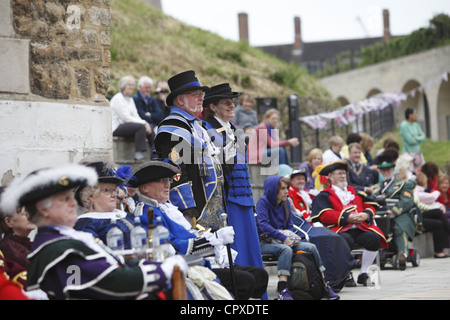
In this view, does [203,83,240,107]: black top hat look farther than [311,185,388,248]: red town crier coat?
No

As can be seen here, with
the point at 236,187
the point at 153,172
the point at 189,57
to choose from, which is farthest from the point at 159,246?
the point at 189,57

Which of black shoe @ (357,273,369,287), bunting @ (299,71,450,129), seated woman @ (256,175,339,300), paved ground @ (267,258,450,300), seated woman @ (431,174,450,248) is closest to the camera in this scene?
paved ground @ (267,258,450,300)

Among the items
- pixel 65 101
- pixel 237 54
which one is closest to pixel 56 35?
pixel 65 101

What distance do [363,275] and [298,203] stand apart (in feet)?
4.66

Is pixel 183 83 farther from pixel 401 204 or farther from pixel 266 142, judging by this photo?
pixel 401 204

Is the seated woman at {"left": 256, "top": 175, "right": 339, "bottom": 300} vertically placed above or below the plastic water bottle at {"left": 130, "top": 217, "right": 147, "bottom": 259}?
below

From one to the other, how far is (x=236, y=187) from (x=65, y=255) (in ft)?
9.82

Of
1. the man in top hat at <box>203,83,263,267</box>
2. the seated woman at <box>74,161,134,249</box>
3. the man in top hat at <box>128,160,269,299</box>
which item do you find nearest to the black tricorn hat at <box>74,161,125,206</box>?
the seated woman at <box>74,161,134,249</box>

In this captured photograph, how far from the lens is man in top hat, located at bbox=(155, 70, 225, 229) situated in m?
6.26

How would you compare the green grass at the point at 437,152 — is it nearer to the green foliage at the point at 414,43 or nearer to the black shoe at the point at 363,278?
the green foliage at the point at 414,43

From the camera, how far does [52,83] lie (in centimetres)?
615

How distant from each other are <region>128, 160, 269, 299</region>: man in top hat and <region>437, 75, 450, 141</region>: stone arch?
30512 millimetres

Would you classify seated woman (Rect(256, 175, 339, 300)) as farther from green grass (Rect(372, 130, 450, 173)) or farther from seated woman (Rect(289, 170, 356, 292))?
green grass (Rect(372, 130, 450, 173))
